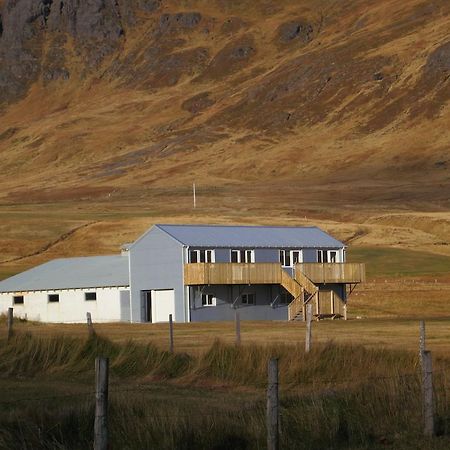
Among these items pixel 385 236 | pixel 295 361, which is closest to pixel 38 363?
pixel 295 361

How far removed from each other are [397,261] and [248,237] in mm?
23548

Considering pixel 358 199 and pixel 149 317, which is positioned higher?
pixel 358 199

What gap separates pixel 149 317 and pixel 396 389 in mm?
48242

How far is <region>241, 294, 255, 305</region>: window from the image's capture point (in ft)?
222

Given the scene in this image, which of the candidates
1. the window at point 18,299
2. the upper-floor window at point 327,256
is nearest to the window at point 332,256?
the upper-floor window at point 327,256

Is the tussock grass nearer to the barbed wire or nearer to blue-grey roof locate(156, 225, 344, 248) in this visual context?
the barbed wire

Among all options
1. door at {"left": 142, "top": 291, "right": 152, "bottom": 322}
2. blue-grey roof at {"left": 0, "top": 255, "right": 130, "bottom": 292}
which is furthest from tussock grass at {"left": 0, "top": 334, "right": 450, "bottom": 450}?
blue-grey roof at {"left": 0, "top": 255, "right": 130, "bottom": 292}

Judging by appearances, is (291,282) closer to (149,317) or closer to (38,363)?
(149,317)

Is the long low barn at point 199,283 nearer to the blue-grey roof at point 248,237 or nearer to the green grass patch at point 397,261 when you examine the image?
the blue-grey roof at point 248,237

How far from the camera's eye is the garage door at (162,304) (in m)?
66.3

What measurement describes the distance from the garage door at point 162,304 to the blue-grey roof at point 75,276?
6.08 ft

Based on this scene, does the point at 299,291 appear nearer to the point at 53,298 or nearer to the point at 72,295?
the point at 72,295

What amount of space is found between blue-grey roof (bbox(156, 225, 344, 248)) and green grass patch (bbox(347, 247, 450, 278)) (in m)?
10.7

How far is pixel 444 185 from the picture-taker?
18238 centimetres
